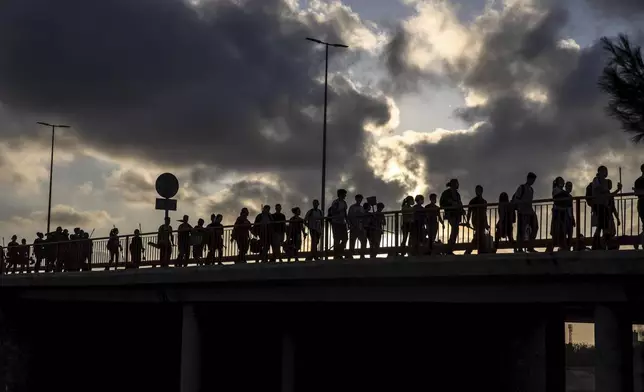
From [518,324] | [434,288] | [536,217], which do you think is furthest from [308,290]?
[518,324]

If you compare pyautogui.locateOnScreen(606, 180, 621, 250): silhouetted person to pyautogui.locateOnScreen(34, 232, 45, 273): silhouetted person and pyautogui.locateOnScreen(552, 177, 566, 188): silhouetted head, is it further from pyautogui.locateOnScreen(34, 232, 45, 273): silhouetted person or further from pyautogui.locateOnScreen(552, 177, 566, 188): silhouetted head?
pyautogui.locateOnScreen(34, 232, 45, 273): silhouetted person

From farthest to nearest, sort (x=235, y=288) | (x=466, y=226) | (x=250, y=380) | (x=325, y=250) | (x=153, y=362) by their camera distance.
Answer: (x=153, y=362) < (x=250, y=380) < (x=235, y=288) < (x=325, y=250) < (x=466, y=226)

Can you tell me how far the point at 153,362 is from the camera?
34.9 meters

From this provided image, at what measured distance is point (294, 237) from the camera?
22594mm

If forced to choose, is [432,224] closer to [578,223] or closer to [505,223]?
[505,223]

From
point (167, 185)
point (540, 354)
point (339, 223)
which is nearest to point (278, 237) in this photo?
point (339, 223)

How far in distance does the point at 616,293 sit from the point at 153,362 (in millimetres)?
21164

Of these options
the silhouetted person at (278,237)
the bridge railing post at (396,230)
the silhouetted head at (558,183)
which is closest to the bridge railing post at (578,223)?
the silhouetted head at (558,183)

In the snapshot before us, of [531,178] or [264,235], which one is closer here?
[531,178]

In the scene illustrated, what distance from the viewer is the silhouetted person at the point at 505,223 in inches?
709

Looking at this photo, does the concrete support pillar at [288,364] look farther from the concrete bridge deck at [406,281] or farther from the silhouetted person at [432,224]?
the silhouetted person at [432,224]

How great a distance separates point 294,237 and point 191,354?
4.83 meters

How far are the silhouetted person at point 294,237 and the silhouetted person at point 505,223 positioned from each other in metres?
5.53

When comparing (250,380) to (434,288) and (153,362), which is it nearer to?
(153,362)
